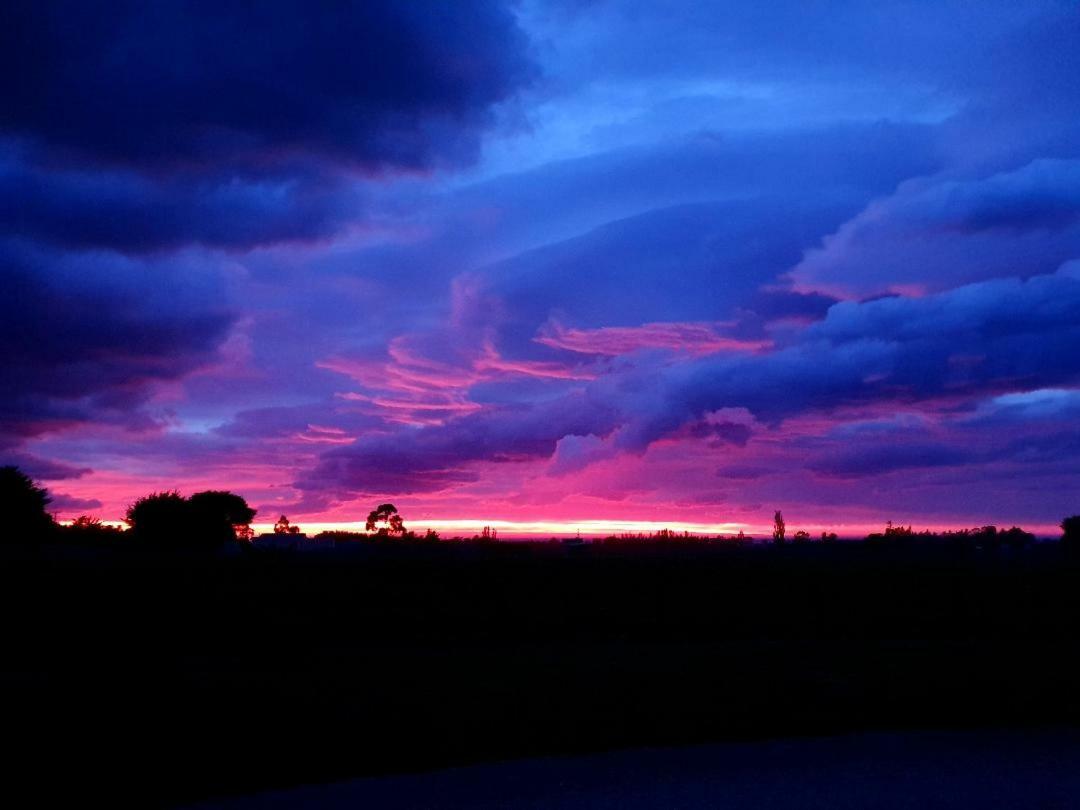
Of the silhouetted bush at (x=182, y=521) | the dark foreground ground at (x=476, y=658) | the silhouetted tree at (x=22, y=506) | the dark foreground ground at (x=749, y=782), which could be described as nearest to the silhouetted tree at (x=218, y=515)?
the silhouetted bush at (x=182, y=521)

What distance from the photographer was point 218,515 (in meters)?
73.8

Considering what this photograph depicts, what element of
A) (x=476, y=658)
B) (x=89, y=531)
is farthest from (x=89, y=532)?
(x=476, y=658)

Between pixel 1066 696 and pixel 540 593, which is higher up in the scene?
pixel 540 593

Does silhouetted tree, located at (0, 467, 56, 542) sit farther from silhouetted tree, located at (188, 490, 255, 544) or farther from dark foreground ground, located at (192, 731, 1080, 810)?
dark foreground ground, located at (192, 731, 1080, 810)

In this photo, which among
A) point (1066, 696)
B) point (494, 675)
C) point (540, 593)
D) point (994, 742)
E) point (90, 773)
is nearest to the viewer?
point (90, 773)

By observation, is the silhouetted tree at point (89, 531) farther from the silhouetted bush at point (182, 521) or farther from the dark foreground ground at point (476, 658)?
the dark foreground ground at point (476, 658)

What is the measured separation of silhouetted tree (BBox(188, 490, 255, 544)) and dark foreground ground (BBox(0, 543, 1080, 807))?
45788mm

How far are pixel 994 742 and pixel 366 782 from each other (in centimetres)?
964

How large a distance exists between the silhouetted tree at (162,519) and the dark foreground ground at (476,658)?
42862 mm

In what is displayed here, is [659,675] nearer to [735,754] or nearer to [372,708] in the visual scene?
[735,754]

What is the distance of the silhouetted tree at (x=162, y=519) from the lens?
65.9m

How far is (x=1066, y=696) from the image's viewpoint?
18812 millimetres

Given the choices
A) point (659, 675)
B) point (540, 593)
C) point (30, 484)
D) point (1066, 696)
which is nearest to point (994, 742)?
point (1066, 696)

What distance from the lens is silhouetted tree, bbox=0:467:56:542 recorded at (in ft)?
182
